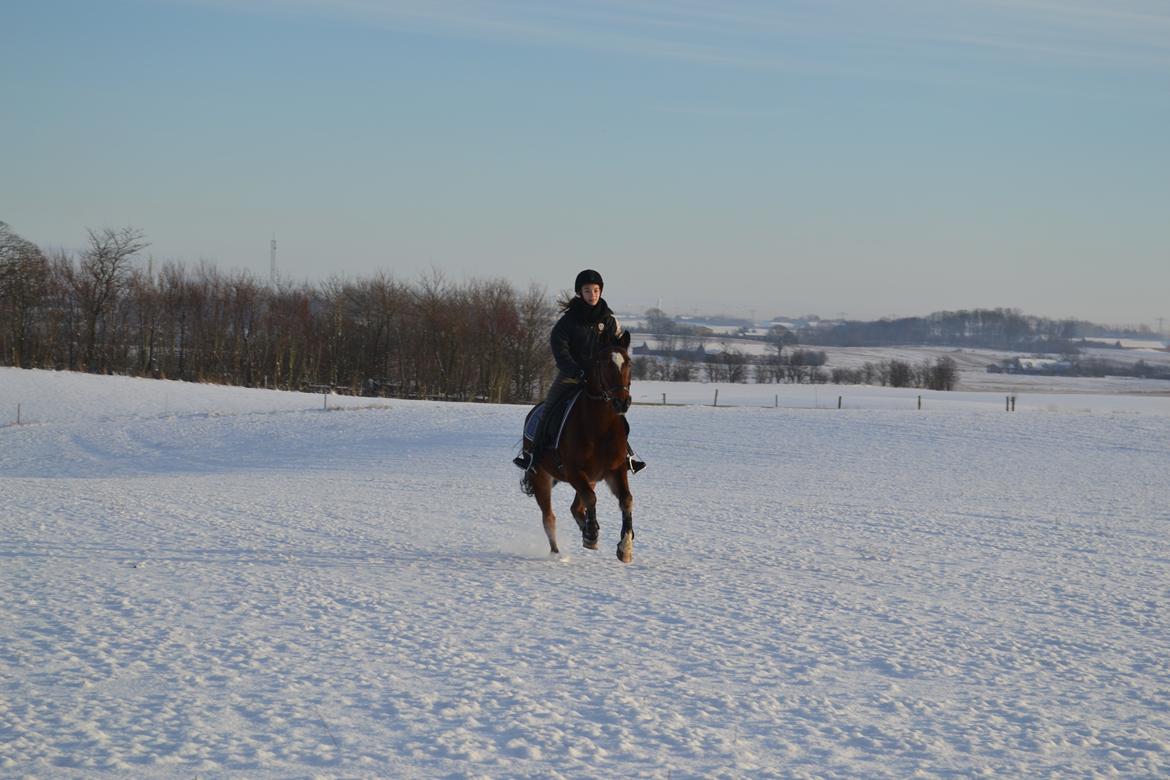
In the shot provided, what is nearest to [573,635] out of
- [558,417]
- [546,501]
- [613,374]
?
[613,374]

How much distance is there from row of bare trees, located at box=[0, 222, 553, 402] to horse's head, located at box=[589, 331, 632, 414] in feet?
184

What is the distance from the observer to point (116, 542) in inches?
439

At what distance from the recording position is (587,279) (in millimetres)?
10195

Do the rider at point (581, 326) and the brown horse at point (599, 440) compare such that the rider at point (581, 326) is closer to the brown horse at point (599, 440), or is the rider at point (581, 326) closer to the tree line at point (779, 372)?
the brown horse at point (599, 440)

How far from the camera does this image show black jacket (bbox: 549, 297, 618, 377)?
401 inches

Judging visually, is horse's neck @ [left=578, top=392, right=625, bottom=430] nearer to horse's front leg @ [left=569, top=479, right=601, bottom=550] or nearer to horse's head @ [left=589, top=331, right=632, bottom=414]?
horse's head @ [left=589, top=331, right=632, bottom=414]

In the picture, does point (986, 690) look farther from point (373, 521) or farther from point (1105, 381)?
point (1105, 381)

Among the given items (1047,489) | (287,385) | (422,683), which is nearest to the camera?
(422,683)

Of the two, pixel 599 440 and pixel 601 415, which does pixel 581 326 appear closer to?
pixel 601 415

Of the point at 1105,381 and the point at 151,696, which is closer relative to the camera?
the point at 151,696

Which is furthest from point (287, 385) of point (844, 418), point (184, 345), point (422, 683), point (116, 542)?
point (422, 683)

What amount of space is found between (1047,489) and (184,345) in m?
67.4

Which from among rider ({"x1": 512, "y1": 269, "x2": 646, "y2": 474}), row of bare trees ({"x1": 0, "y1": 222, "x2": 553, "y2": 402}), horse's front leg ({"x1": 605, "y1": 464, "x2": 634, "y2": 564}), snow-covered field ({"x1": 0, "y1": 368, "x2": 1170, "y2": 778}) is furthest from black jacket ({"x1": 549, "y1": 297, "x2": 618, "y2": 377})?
row of bare trees ({"x1": 0, "y1": 222, "x2": 553, "y2": 402})

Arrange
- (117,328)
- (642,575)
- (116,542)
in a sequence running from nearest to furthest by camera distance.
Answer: (642,575) < (116,542) < (117,328)
